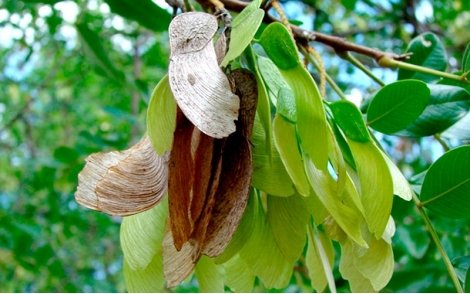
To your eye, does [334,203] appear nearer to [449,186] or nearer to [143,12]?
[449,186]

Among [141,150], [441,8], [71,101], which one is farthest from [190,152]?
[71,101]

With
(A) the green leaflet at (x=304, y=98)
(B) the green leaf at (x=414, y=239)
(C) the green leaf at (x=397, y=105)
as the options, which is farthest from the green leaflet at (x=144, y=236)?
(B) the green leaf at (x=414, y=239)

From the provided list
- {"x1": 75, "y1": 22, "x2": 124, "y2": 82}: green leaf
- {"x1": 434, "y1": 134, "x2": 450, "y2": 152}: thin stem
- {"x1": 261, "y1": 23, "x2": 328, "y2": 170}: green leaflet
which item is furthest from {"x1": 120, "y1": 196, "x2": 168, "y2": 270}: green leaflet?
{"x1": 75, "y1": 22, "x2": 124, "y2": 82}: green leaf

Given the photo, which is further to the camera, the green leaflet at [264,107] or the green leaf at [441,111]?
the green leaf at [441,111]

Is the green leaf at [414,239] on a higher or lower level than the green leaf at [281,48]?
lower

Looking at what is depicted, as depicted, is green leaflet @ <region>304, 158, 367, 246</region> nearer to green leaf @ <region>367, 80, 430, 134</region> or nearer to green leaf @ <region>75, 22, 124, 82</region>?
green leaf @ <region>367, 80, 430, 134</region>

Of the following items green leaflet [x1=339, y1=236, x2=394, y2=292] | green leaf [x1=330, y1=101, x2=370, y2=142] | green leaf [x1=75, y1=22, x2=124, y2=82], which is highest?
green leaf [x1=330, y1=101, x2=370, y2=142]

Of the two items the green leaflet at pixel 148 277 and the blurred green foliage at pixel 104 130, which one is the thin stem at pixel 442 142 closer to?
the blurred green foliage at pixel 104 130
